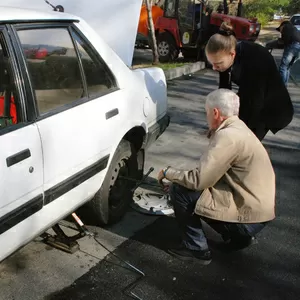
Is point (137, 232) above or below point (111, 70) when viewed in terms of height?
below

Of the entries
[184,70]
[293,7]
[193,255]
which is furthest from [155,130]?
[293,7]

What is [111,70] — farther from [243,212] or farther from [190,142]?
[190,142]

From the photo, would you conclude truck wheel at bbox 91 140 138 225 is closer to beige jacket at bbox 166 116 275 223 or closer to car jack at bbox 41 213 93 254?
car jack at bbox 41 213 93 254

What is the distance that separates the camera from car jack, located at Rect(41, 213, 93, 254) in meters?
3.18

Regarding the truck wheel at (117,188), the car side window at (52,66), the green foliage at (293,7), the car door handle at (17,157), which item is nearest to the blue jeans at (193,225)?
the truck wheel at (117,188)

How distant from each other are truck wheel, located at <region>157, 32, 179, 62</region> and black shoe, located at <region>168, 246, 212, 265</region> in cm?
1072

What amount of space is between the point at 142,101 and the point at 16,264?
155 centimetres

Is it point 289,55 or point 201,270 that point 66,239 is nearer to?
point 201,270

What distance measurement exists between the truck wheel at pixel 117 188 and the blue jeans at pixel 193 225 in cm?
51

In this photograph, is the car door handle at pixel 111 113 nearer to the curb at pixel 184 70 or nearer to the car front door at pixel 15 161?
the car front door at pixel 15 161

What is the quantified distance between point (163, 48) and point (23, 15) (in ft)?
36.5

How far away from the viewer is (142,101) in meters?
3.63

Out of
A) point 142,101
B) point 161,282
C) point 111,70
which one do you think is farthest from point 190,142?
point 161,282

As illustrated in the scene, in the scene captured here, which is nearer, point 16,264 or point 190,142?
point 16,264
